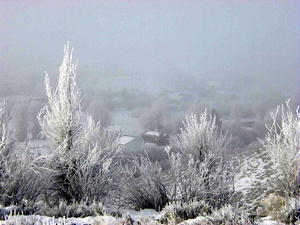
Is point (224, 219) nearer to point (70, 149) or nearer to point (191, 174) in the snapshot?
point (191, 174)

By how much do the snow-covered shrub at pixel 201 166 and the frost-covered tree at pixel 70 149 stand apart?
260 centimetres

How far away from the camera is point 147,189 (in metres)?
13.5

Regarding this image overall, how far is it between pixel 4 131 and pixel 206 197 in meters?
7.11

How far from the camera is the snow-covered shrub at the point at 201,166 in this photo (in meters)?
13.1

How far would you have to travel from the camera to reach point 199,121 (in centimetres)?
1548

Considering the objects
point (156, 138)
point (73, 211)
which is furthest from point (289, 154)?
point (156, 138)

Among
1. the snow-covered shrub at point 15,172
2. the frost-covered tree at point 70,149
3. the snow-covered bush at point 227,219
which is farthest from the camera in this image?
the frost-covered tree at point 70,149

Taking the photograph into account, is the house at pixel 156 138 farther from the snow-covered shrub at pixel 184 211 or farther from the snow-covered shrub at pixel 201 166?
the snow-covered shrub at pixel 184 211

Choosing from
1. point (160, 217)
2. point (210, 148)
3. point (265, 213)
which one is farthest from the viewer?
point (210, 148)

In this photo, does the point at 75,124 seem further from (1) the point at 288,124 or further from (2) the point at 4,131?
(1) the point at 288,124

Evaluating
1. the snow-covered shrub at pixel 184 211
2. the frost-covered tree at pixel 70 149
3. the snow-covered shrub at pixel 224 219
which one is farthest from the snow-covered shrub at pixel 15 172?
the snow-covered shrub at pixel 224 219

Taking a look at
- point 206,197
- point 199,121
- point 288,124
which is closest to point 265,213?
point 206,197

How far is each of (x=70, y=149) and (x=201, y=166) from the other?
474cm

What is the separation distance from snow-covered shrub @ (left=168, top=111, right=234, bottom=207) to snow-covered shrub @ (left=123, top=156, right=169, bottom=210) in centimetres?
40
